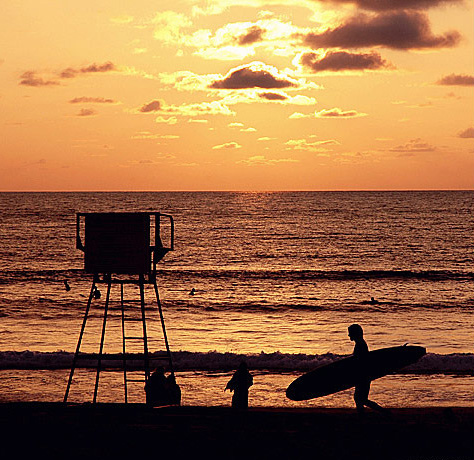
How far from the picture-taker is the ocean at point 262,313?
28.1m

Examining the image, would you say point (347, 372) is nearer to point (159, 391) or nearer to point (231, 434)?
point (231, 434)

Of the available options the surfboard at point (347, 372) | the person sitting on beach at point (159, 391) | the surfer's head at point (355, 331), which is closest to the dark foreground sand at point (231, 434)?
the surfboard at point (347, 372)

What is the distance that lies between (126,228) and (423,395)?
1388 centimetres

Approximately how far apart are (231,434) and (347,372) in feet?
15.0

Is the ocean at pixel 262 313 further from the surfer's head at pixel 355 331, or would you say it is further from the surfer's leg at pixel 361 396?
the surfer's head at pixel 355 331

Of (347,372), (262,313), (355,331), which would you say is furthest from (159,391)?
(262,313)

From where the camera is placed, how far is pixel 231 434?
551 inches

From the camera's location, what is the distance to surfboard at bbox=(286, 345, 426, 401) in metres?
17.1

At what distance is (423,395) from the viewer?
26391mm

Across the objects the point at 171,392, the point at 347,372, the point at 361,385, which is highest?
the point at 361,385

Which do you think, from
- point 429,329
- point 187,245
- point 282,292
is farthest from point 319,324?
point 187,245

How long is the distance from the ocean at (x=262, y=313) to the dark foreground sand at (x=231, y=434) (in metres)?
9.92

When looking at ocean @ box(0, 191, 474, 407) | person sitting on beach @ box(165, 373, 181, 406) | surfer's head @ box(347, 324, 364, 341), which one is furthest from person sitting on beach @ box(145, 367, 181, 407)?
surfer's head @ box(347, 324, 364, 341)

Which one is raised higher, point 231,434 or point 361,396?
point 361,396
